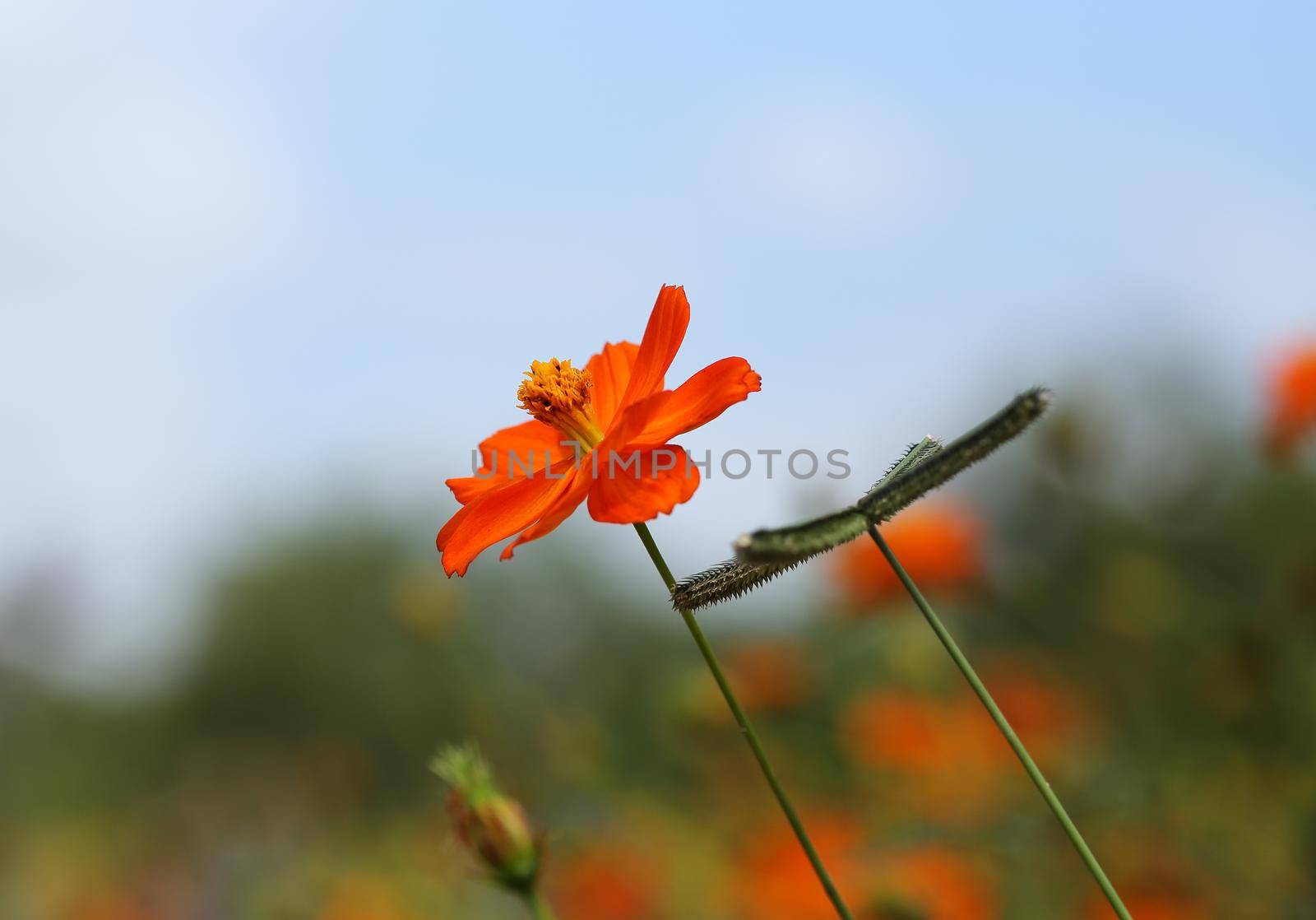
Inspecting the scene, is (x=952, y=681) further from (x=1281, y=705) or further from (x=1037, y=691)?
(x=1281, y=705)

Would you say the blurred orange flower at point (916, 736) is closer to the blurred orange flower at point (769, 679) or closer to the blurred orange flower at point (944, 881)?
the blurred orange flower at point (769, 679)

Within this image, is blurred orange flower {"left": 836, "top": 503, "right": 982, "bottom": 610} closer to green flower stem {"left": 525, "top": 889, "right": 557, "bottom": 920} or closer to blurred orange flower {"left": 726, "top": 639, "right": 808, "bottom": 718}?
blurred orange flower {"left": 726, "top": 639, "right": 808, "bottom": 718}

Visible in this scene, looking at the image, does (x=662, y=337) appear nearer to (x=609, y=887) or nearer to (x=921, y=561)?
(x=921, y=561)

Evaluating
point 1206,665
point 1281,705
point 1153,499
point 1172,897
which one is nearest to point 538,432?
point 1172,897

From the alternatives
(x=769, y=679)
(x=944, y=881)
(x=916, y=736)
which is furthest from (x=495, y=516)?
(x=916, y=736)

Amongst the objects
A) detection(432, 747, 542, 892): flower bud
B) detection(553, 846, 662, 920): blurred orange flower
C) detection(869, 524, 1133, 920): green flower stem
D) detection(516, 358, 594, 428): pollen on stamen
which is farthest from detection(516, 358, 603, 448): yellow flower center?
detection(553, 846, 662, 920): blurred orange flower

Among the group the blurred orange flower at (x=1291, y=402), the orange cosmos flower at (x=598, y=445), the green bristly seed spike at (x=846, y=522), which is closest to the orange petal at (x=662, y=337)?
the orange cosmos flower at (x=598, y=445)
